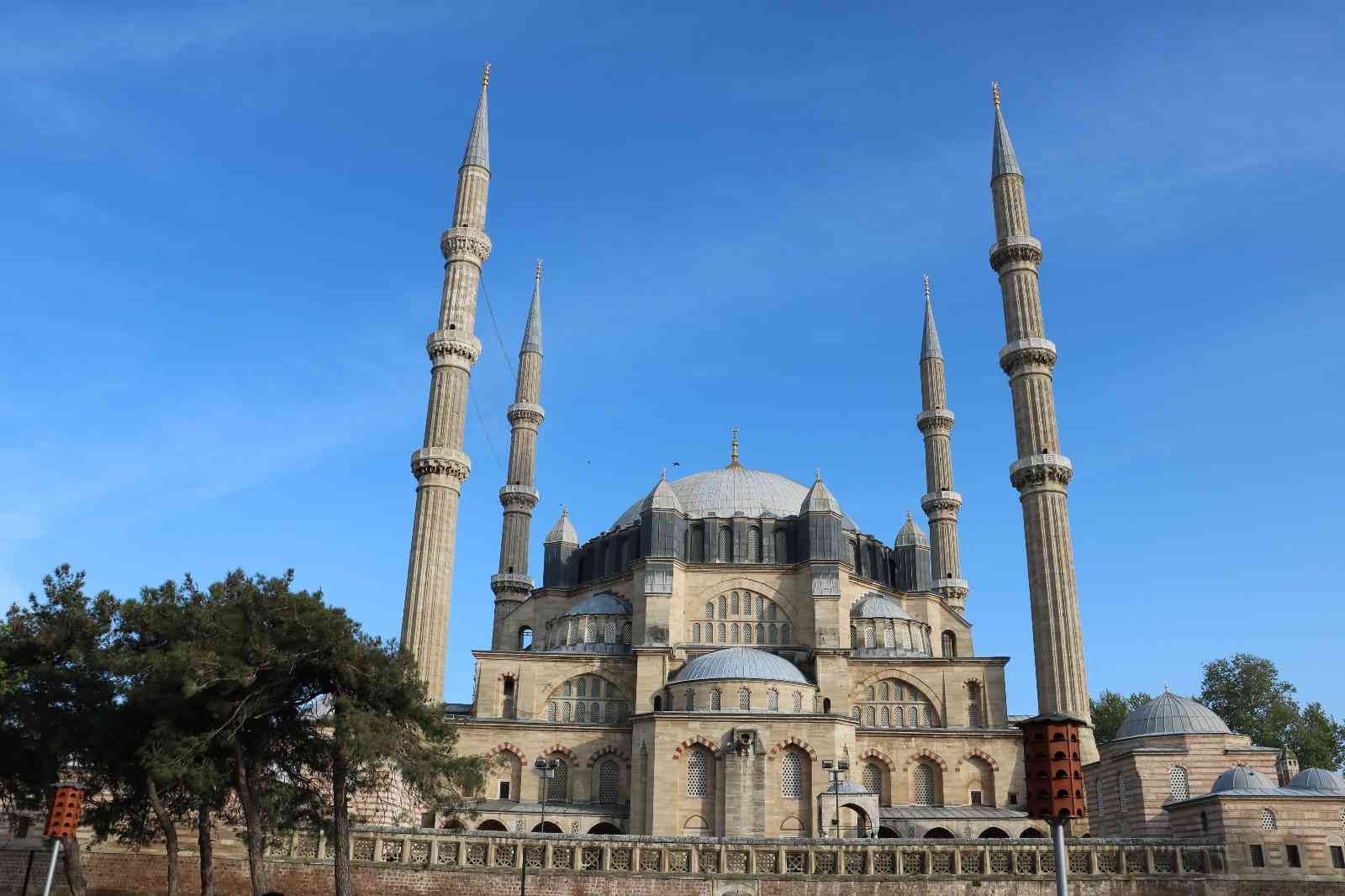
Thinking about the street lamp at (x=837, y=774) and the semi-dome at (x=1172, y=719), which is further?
the semi-dome at (x=1172, y=719)

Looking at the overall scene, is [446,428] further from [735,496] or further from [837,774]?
[837,774]

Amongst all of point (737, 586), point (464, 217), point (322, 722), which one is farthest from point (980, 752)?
point (464, 217)

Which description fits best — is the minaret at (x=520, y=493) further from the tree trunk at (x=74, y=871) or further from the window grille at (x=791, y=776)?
the tree trunk at (x=74, y=871)

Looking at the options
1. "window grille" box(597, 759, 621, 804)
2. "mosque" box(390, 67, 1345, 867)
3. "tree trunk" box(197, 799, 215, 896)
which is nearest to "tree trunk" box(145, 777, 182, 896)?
"tree trunk" box(197, 799, 215, 896)

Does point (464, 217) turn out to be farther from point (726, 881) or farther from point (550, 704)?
point (726, 881)

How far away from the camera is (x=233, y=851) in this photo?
24625 millimetres

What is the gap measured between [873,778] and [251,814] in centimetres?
2149

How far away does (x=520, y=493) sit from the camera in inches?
1971

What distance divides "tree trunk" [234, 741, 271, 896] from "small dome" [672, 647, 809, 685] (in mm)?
16973

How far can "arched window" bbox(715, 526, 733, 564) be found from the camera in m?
42.6

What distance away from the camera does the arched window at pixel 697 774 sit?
112ft

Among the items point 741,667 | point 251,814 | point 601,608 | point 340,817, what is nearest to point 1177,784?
point 741,667

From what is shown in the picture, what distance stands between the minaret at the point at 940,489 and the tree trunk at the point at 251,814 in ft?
105

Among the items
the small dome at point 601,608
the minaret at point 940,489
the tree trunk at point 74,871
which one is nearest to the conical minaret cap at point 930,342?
the minaret at point 940,489
